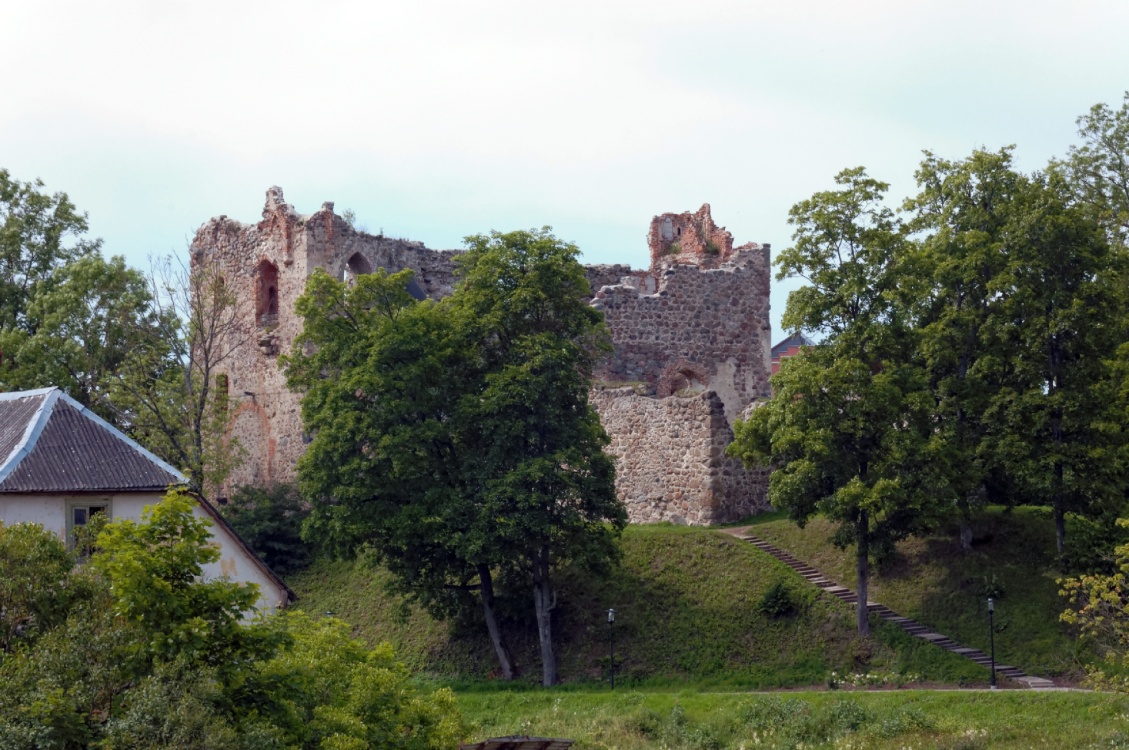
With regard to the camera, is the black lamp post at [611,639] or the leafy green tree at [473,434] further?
the leafy green tree at [473,434]

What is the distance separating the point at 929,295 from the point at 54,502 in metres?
19.3

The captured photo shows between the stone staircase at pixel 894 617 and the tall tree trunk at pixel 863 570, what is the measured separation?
0.62 meters

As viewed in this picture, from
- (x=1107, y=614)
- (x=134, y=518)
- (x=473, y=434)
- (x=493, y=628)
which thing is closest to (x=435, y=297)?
(x=473, y=434)

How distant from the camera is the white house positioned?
75.8 ft

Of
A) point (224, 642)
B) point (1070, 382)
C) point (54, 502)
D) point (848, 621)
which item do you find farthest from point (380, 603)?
point (224, 642)

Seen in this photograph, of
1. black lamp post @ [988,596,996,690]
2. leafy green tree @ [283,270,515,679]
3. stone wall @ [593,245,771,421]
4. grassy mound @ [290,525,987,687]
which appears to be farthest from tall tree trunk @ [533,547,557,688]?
stone wall @ [593,245,771,421]

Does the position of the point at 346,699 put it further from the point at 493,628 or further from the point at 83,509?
the point at 493,628

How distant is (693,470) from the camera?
37562 mm

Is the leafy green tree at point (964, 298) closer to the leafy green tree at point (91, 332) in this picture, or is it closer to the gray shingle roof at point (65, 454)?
the gray shingle roof at point (65, 454)

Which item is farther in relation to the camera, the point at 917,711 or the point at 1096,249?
the point at 1096,249

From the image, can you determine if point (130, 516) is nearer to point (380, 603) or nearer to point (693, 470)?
point (380, 603)

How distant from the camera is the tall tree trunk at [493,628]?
32.7m

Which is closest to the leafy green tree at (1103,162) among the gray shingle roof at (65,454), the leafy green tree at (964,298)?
the leafy green tree at (964,298)

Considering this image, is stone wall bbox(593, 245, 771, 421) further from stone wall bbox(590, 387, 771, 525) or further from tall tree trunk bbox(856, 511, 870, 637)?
tall tree trunk bbox(856, 511, 870, 637)
